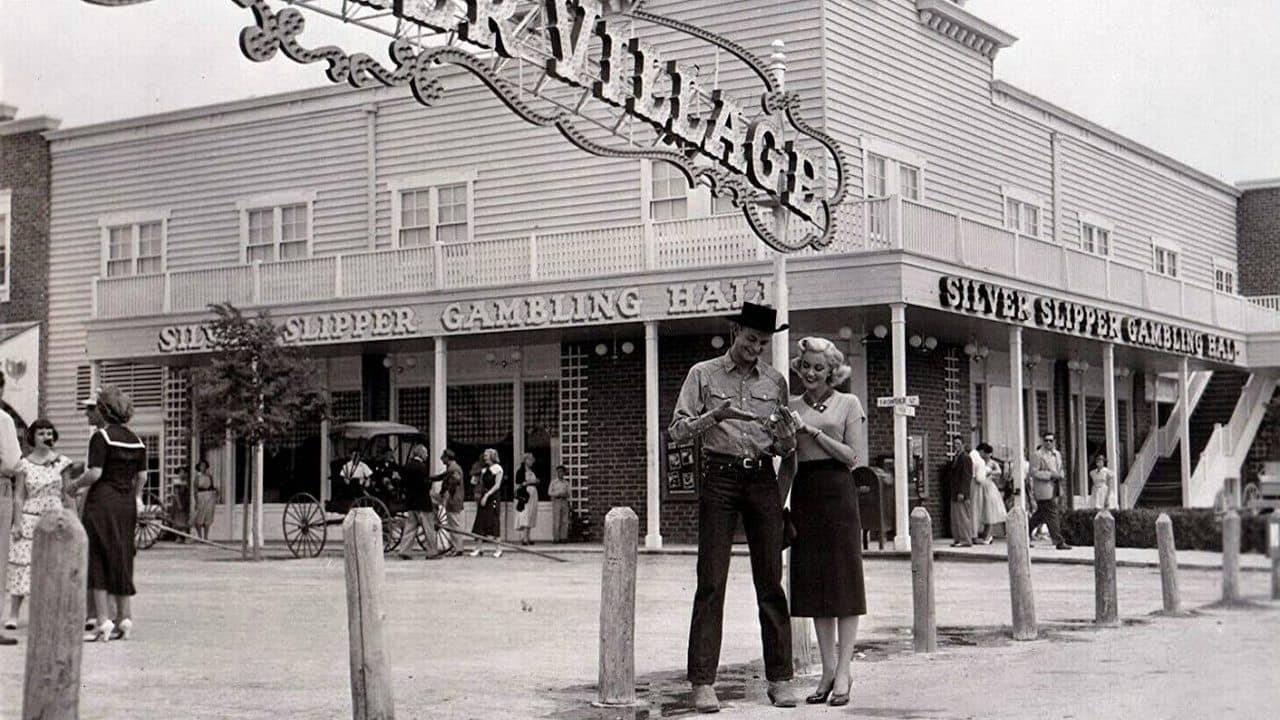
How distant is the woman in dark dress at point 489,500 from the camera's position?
23547 millimetres

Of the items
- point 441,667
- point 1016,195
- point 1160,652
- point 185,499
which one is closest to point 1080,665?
point 1160,652

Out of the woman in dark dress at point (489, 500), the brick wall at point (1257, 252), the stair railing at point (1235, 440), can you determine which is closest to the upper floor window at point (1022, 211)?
the woman in dark dress at point (489, 500)

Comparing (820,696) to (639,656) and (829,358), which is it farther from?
(639,656)

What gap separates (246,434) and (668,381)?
6156mm

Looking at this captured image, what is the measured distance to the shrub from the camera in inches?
A: 171

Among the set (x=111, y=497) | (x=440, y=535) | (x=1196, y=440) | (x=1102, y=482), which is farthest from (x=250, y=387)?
(x=1196, y=440)

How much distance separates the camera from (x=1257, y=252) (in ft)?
27.5

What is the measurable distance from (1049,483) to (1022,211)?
9.37 m

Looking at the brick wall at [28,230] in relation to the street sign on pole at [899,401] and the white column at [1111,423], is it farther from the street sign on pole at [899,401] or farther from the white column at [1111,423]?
the white column at [1111,423]

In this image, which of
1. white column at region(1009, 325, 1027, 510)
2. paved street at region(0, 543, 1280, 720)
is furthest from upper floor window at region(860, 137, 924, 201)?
paved street at region(0, 543, 1280, 720)

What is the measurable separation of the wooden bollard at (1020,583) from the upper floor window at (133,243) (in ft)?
69.5

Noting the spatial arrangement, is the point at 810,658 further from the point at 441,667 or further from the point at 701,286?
the point at 701,286

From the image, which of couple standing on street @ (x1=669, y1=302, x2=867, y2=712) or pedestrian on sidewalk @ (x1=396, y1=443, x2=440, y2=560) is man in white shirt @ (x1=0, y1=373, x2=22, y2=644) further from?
pedestrian on sidewalk @ (x1=396, y1=443, x2=440, y2=560)

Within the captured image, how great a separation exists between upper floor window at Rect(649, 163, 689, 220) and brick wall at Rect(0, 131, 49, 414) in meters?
10.1
